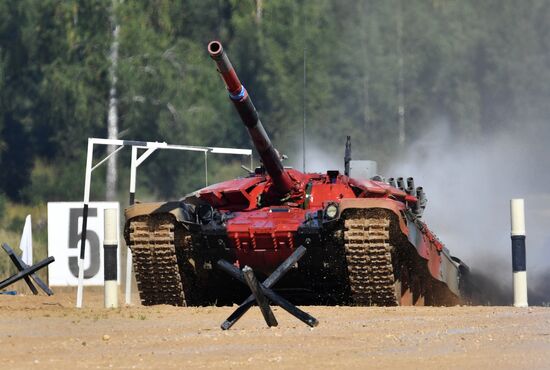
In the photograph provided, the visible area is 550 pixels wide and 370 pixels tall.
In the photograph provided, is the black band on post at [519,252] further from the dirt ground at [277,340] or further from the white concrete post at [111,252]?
the white concrete post at [111,252]

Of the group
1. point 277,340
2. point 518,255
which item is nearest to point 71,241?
point 518,255

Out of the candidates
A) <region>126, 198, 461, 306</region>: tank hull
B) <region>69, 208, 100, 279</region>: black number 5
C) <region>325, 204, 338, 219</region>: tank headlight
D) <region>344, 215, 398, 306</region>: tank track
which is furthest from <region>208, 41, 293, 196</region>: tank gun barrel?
<region>69, 208, 100, 279</region>: black number 5

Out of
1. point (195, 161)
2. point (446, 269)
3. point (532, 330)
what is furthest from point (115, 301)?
point (195, 161)

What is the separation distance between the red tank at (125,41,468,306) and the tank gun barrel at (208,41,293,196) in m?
0.01

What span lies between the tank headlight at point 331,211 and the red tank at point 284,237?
18 mm

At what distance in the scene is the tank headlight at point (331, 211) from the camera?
1678 cm

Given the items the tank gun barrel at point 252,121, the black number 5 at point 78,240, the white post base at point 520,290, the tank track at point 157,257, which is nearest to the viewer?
the tank gun barrel at point 252,121

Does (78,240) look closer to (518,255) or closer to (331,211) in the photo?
(331,211)

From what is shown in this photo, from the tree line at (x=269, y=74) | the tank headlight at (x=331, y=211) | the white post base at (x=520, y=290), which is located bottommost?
the white post base at (x=520, y=290)

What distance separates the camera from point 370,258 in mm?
16703

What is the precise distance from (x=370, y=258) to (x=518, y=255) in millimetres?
1982

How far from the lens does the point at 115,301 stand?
17.4 meters

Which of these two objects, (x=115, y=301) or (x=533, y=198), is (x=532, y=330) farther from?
(x=533, y=198)

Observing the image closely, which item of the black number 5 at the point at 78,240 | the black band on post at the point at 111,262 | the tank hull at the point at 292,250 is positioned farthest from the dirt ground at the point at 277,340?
the black number 5 at the point at 78,240
